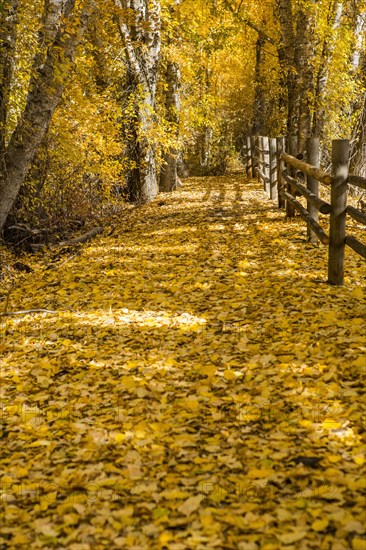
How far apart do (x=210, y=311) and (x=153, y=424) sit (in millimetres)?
2282

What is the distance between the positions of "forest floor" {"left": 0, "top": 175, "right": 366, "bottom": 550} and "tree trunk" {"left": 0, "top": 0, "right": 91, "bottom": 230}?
210cm

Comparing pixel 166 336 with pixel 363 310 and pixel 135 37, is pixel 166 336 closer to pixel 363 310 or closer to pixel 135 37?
pixel 363 310

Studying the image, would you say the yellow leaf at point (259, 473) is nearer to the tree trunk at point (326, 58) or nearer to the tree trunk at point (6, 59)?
the tree trunk at point (6, 59)

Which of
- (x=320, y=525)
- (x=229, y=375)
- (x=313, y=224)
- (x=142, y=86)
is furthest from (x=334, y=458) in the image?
(x=142, y=86)

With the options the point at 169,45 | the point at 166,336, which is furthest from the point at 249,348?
the point at 169,45

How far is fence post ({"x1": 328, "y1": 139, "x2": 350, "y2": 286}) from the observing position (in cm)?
575

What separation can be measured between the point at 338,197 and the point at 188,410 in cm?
304

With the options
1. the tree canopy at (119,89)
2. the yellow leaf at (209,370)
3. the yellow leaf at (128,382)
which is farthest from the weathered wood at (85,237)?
the yellow leaf at (209,370)

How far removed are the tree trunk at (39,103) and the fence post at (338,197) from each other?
4497 mm

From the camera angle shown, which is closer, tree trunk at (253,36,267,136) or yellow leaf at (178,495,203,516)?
yellow leaf at (178,495,203,516)

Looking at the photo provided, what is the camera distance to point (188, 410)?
3.90 meters

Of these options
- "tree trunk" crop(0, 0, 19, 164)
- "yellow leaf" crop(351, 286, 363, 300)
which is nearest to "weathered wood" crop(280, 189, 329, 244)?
"yellow leaf" crop(351, 286, 363, 300)

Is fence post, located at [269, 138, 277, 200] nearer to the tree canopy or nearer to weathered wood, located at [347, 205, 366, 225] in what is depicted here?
the tree canopy

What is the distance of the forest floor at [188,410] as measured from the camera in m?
2.77
